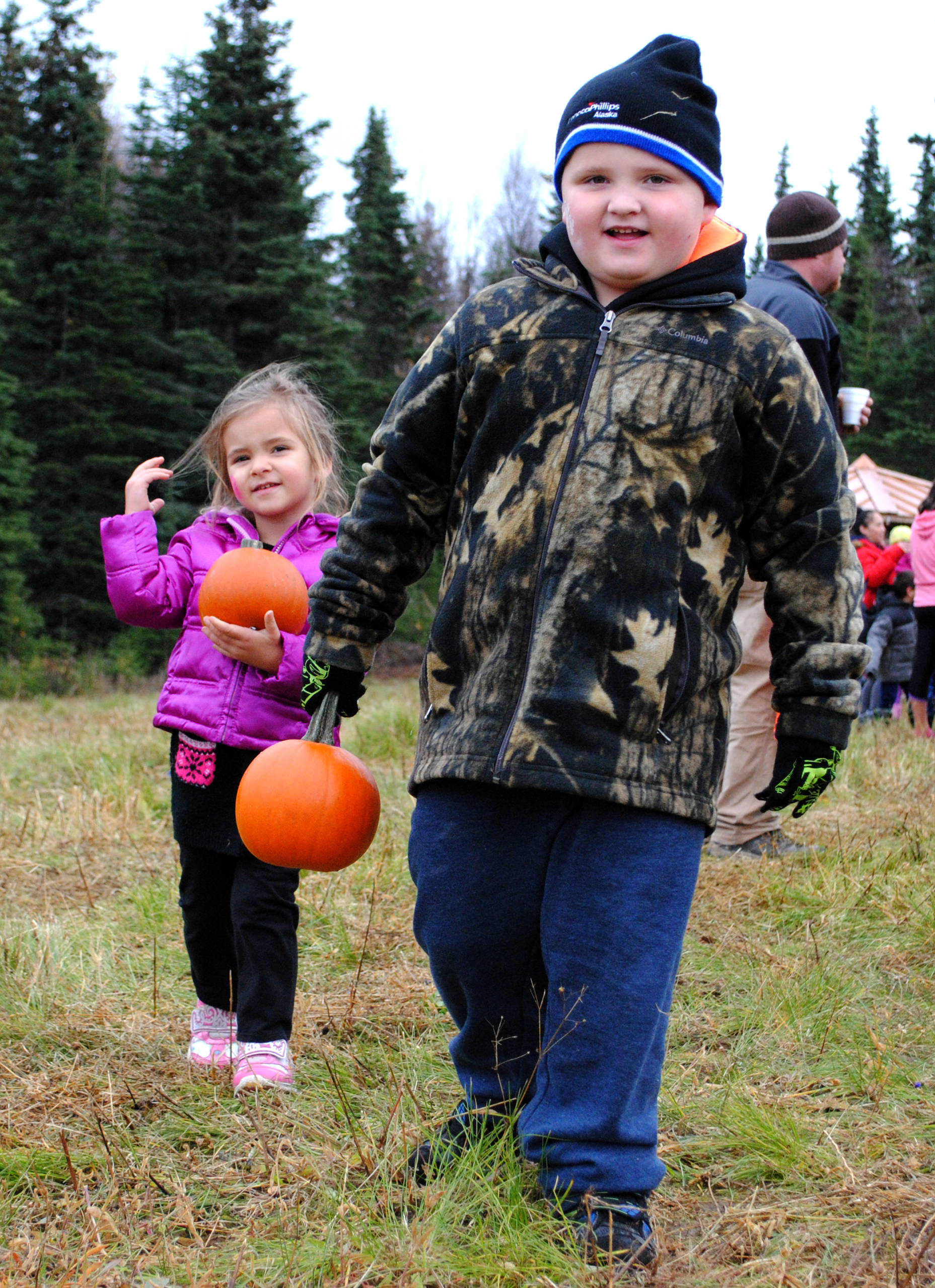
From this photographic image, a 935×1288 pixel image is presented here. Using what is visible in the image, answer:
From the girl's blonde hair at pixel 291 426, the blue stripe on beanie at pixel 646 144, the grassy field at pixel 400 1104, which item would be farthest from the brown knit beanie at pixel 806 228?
the blue stripe on beanie at pixel 646 144

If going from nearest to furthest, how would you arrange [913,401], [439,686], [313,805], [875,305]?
[439,686], [313,805], [913,401], [875,305]

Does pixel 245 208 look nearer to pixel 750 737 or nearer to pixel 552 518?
pixel 750 737

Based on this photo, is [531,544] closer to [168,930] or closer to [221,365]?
[168,930]

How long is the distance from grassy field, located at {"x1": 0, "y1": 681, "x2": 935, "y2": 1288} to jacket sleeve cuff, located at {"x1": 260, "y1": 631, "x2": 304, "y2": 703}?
763mm

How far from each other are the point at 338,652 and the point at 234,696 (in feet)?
2.46

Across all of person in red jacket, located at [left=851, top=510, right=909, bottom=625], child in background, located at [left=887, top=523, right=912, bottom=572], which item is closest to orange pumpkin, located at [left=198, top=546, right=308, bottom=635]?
child in background, located at [left=887, top=523, right=912, bottom=572]

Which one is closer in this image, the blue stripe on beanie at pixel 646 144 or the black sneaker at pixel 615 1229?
the black sneaker at pixel 615 1229

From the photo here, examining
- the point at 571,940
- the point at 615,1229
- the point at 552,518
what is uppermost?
the point at 552,518

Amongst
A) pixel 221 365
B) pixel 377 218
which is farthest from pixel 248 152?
pixel 377 218

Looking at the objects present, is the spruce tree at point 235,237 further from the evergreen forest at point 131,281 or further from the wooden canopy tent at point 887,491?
the wooden canopy tent at point 887,491

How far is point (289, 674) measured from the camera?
312 cm

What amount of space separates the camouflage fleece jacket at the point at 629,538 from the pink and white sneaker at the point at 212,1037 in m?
1.21

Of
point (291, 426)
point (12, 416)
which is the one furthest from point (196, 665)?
point (12, 416)

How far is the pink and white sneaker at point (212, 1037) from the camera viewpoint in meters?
3.09
